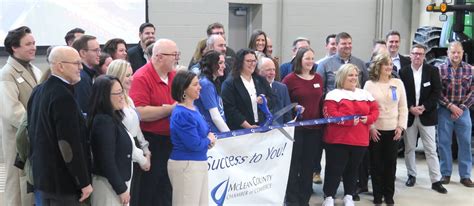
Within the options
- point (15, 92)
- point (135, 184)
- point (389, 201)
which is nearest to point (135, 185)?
point (135, 184)

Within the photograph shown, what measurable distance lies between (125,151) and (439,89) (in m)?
3.77

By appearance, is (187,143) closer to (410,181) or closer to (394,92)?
(394,92)

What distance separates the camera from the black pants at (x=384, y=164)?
16.8 feet

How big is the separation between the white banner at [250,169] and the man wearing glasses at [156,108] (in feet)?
1.18

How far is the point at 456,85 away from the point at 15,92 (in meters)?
4.47

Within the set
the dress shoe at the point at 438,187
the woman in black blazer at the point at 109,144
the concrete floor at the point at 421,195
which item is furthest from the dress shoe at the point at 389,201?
the woman in black blazer at the point at 109,144

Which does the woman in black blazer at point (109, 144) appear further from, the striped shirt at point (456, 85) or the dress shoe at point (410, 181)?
the striped shirt at point (456, 85)

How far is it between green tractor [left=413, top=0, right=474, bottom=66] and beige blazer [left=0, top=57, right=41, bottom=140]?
195 inches

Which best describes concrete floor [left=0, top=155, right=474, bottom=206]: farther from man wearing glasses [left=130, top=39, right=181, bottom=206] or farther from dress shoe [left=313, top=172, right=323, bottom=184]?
man wearing glasses [left=130, top=39, right=181, bottom=206]

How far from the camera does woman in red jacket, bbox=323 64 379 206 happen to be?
4784 mm

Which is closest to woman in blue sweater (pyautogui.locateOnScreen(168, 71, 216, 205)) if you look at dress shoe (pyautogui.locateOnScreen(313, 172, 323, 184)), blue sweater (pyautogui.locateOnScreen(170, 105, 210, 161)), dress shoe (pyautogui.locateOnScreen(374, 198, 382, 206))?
blue sweater (pyautogui.locateOnScreen(170, 105, 210, 161))

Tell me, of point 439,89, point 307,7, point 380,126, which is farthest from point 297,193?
point 307,7

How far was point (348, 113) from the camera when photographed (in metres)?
4.82

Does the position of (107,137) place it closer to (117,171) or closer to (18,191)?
(117,171)
